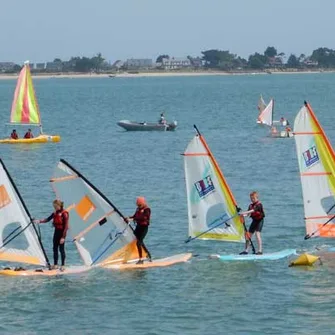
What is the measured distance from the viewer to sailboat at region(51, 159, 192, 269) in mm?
26312

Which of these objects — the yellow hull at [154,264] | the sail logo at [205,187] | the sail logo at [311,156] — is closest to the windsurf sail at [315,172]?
the sail logo at [311,156]

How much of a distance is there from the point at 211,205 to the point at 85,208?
2.99 metres

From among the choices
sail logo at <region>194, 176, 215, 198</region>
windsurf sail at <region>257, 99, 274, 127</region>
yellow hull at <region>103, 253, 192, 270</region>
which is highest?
sail logo at <region>194, 176, 215, 198</region>

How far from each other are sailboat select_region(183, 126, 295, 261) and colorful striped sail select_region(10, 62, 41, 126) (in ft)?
136

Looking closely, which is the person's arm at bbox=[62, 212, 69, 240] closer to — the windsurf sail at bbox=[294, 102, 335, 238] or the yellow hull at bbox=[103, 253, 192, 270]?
the yellow hull at bbox=[103, 253, 192, 270]

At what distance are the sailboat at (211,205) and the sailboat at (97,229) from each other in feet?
4.20

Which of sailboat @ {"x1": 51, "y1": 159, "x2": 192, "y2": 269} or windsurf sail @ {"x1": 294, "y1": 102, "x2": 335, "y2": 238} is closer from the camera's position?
sailboat @ {"x1": 51, "y1": 159, "x2": 192, "y2": 269}

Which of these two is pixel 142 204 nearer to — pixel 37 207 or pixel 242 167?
pixel 37 207

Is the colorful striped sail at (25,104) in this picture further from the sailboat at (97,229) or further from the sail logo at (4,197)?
the sail logo at (4,197)

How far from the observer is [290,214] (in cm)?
3572

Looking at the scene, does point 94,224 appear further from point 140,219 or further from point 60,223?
point 60,223

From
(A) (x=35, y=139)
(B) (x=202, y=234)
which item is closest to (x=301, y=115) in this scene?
(B) (x=202, y=234)

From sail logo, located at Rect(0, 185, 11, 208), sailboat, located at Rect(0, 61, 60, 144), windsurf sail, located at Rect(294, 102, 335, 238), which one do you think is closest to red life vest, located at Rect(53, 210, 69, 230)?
sail logo, located at Rect(0, 185, 11, 208)

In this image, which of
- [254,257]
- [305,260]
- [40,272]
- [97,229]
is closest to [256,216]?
[254,257]
